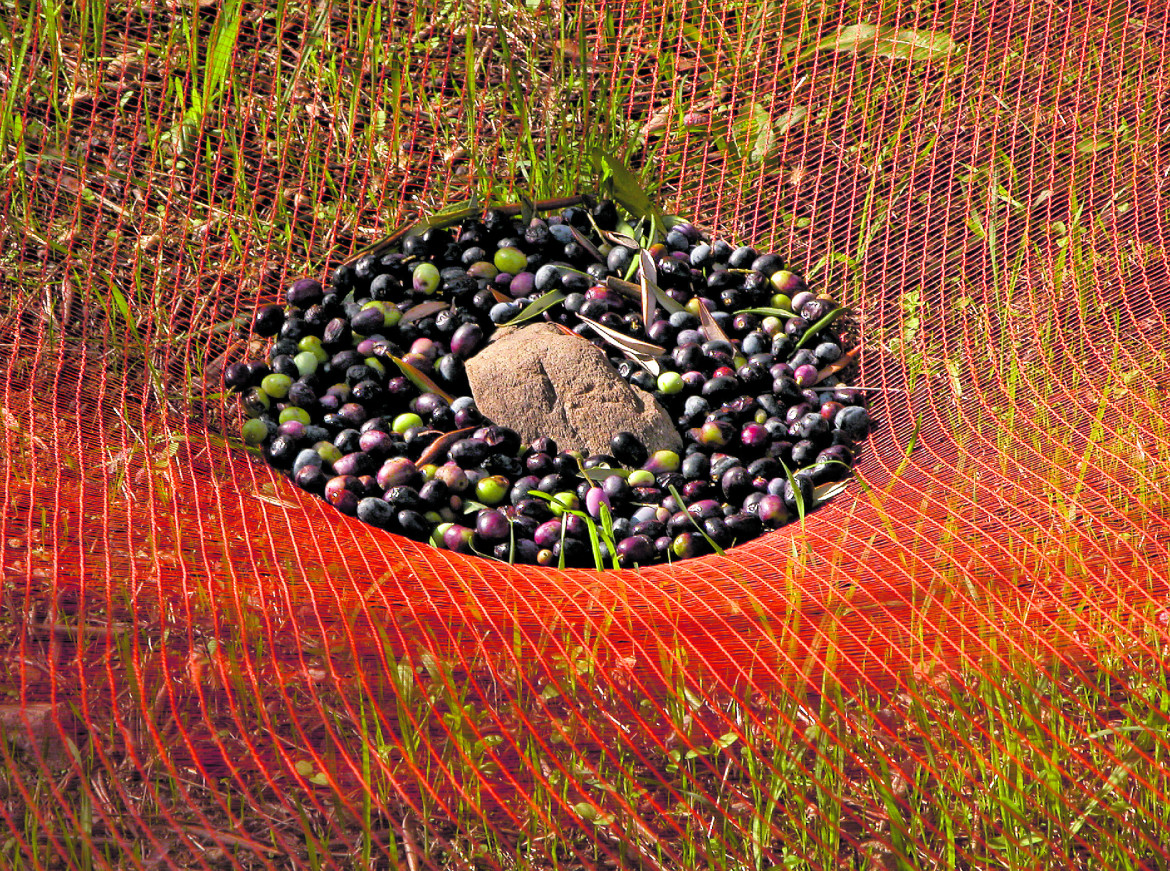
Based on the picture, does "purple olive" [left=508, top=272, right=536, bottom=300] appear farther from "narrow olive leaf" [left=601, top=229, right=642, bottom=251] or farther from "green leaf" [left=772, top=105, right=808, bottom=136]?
"green leaf" [left=772, top=105, right=808, bottom=136]

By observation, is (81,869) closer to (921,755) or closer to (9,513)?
(9,513)

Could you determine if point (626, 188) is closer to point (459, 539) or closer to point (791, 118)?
point (791, 118)

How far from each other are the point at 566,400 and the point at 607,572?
0.59 m

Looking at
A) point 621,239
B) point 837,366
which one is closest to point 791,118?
point 621,239

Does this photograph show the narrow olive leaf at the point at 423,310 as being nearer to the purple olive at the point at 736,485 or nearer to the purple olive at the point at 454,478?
the purple olive at the point at 454,478

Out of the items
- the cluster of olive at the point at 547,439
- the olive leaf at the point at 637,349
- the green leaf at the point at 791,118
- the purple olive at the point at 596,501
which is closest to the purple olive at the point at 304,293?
the cluster of olive at the point at 547,439

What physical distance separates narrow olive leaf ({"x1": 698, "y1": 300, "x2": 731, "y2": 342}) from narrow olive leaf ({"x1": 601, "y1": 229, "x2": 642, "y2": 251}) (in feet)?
0.87

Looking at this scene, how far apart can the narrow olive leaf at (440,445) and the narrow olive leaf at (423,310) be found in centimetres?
39

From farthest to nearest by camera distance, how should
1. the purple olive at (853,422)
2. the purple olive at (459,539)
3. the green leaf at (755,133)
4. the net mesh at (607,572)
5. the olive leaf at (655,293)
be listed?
the green leaf at (755,133) → the olive leaf at (655,293) → the purple olive at (853,422) → the purple olive at (459,539) → the net mesh at (607,572)

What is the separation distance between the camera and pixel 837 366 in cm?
243

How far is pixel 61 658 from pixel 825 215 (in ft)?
7.14

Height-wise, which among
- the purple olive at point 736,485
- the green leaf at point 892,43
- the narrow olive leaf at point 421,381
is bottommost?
the purple olive at point 736,485

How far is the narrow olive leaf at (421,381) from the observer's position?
2396mm

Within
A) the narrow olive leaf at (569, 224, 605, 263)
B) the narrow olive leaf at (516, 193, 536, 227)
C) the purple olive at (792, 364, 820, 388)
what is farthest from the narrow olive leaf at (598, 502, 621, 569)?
the narrow olive leaf at (516, 193, 536, 227)
